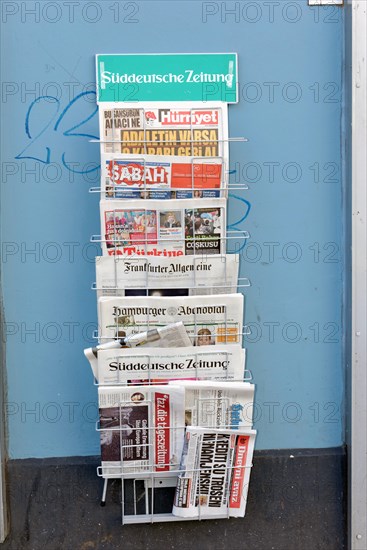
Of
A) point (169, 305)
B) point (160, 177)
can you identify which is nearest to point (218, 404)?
point (169, 305)

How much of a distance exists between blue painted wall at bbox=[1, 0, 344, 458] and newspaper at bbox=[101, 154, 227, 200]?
0.46ft

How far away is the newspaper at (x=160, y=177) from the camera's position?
1.74 meters

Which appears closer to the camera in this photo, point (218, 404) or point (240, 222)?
point (218, 404)

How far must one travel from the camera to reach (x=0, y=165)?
6.10 feet

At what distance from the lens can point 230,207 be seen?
1.89 metres

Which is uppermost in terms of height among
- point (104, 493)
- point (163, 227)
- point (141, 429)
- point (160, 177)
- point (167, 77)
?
point (167, 77)

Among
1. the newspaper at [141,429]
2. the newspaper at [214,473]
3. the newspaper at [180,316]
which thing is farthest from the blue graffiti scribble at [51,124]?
the newspaper at [214,473]

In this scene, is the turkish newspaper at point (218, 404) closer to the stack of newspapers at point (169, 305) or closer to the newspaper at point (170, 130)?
the stack of newspapers at point (169, 305)

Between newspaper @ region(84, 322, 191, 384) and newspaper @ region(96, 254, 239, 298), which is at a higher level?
newspaper @ region(96, 254, 239, 298)

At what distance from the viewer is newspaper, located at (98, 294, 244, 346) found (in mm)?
1765

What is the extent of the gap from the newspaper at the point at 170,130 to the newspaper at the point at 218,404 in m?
0.65

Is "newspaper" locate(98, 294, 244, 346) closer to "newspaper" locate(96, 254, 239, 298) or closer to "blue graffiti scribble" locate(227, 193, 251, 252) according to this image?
"newspaper" locate(96, 254, 239, 298)

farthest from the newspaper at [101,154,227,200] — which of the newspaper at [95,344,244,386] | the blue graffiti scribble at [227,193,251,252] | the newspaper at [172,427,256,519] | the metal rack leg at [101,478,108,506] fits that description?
the metal rack leg at [101,478,108,506]

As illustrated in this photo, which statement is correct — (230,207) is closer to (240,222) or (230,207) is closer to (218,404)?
(240,222)
